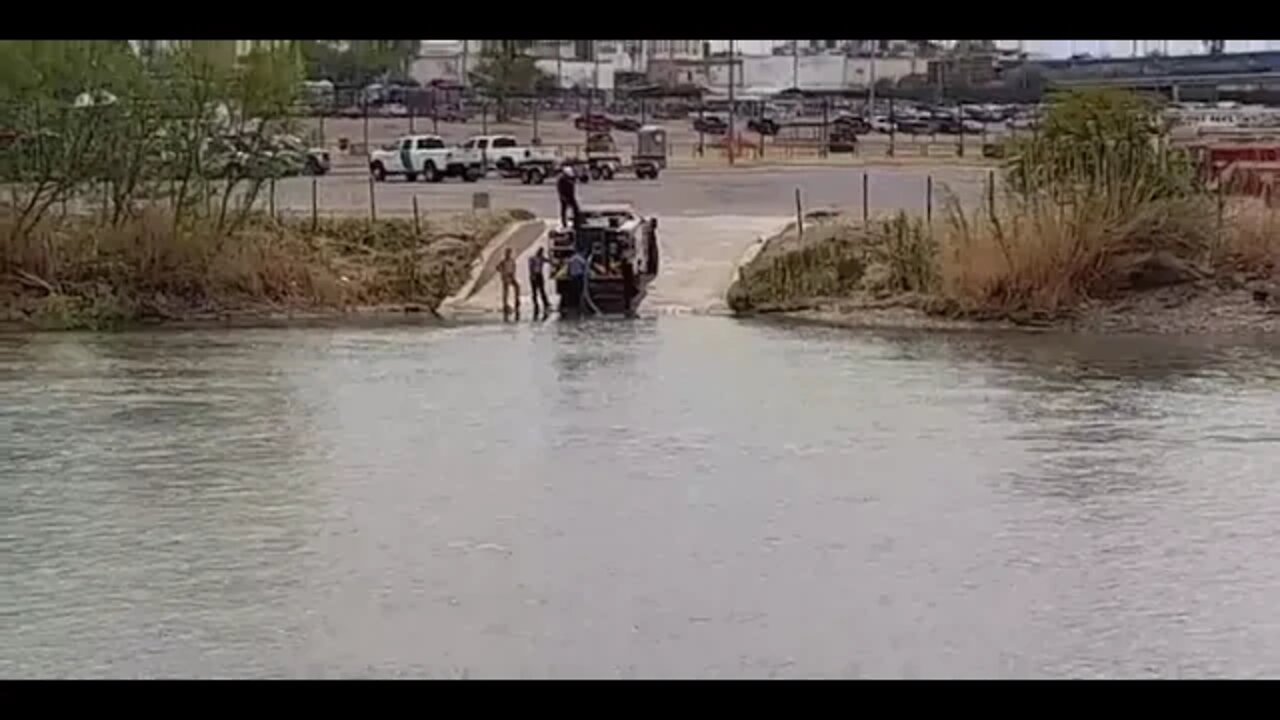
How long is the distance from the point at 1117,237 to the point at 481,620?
49.2 ft

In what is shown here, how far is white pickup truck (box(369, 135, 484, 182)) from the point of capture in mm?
38031

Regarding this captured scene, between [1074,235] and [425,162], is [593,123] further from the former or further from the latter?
[1074,235]

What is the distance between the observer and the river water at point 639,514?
809cm

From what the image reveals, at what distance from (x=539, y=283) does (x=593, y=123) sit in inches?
952

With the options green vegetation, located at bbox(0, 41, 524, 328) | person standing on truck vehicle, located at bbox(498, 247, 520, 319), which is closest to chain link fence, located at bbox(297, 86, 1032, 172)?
green vegetation, located at bbox(0, 41, 524, 328)

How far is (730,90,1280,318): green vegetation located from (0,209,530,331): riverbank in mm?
4409

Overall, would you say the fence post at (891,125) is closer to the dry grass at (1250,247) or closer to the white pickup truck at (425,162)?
the white pickup truck at (425,162)

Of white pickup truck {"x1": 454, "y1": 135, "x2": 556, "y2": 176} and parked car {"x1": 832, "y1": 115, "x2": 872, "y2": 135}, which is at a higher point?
parked car {"x1": 832, "y1": 115, "x2": 872, "y2": 135}

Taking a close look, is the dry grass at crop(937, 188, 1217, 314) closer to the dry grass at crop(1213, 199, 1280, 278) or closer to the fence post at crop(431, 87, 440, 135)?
the dry grass at crop(1213, 199, 1280, 278)

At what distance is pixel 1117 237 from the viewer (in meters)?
21.9

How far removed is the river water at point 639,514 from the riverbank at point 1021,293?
251 centimetres

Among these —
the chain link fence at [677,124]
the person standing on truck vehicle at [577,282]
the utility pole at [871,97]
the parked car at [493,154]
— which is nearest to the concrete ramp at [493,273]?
the person standing on truck vehicle at [577,282]

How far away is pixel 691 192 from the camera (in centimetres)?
3450
